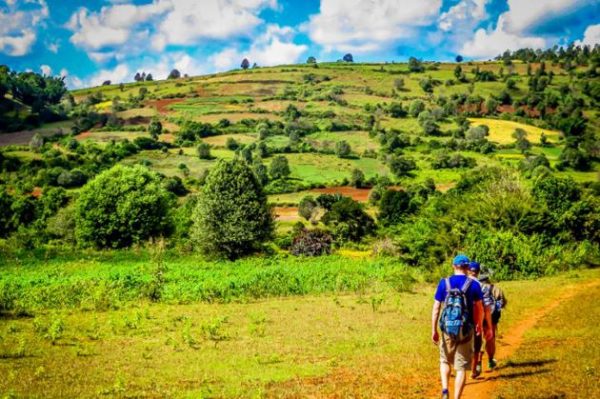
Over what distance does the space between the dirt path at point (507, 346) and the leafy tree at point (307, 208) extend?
60.5 meters

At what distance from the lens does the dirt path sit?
1230 cm

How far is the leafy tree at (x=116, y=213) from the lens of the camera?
6681cm

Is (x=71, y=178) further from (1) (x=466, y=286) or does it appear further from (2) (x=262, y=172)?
(1) (x=466, y=286)

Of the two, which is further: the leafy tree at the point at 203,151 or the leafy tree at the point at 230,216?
the leafy tree at the point at 203,151

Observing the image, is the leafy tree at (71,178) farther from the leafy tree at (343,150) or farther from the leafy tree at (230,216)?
the leafy tree at (343,150)

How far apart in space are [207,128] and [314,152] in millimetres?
31665

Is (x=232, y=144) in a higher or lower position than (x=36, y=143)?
lower

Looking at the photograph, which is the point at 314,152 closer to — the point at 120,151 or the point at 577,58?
the point at 120,151

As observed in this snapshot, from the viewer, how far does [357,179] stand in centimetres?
10456

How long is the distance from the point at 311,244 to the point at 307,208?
66.5 ft

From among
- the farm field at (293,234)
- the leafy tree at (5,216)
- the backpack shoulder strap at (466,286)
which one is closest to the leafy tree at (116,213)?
the farm field at (293,234)

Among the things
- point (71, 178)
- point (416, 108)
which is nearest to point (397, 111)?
point (416, 108)

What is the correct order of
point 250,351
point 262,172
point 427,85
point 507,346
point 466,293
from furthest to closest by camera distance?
point 427,85 < point 262,172 < point 250,351 < point 507,346 < point 466,293

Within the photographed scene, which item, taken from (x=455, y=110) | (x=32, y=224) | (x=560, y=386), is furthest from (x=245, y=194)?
(x=455, y=110)
